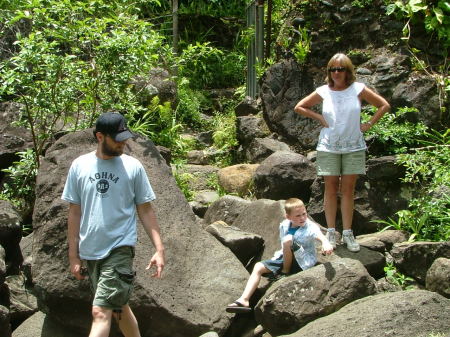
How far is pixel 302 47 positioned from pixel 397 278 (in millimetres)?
4217

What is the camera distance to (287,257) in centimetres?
582

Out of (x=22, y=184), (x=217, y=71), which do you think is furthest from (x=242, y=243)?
(x=217, y=71)

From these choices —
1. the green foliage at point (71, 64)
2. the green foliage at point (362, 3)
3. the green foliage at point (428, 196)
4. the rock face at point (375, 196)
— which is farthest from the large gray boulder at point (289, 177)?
the green foliage at point (362, 3)

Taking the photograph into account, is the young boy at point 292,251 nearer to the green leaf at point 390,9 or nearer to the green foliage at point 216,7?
the green leaf at point 390,9

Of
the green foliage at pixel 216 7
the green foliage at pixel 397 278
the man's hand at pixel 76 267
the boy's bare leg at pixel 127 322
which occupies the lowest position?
the green foliage at pixel 397 278

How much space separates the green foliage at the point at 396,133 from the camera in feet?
25.5

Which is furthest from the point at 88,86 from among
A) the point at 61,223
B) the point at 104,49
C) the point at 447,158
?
the point at 447,158

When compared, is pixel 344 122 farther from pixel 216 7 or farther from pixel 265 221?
pixel 216 7

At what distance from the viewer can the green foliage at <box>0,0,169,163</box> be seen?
297 inches

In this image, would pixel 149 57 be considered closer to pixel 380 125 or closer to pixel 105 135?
pixel 380 125

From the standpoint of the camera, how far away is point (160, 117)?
10953 mm

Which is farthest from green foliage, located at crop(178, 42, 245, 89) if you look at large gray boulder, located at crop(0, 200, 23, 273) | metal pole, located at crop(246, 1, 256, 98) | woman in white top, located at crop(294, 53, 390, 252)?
woman in white top, located at crop(294, 53, 390, 252)

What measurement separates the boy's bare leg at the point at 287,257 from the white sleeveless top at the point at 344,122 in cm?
108

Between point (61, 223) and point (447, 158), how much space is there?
416cm
